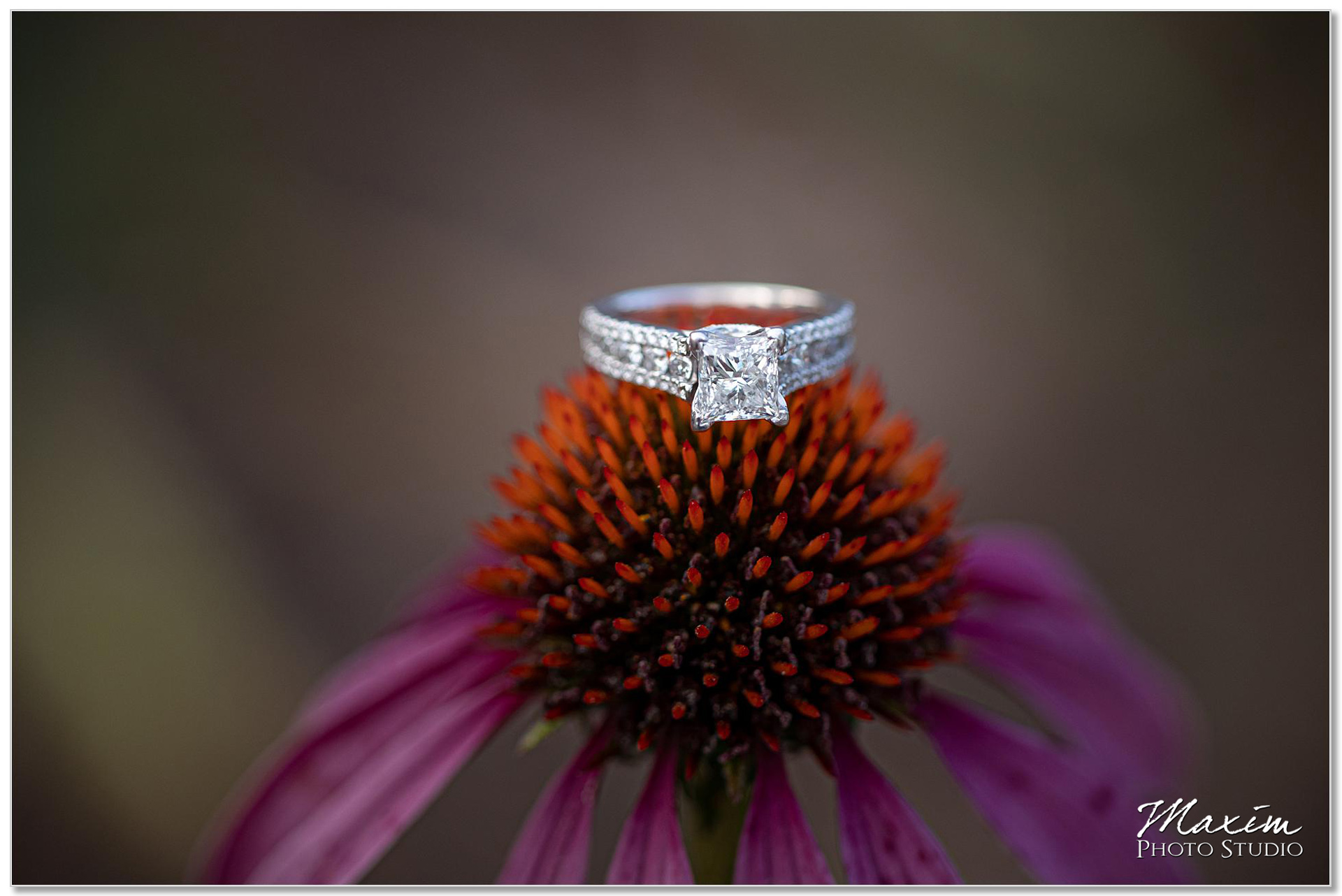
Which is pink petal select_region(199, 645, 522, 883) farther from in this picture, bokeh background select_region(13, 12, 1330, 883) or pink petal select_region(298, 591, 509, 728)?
bokeh background select_region(13, 12, 1330, 883)

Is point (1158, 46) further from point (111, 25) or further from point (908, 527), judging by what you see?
point (111, 25)

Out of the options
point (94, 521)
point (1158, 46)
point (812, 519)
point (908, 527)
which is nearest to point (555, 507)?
point (812, 519)

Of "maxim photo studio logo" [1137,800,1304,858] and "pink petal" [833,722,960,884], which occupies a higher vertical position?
"pink petal" [833,722,960,884]

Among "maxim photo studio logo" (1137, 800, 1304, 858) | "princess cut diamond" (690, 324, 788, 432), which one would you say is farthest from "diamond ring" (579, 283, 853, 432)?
"maxim photo studio logo" (1137, 800, 1304, 858)

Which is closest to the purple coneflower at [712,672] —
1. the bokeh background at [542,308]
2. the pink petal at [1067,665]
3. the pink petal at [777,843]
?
the pink petal at [777,843]

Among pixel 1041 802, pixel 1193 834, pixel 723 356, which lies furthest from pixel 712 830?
pixel 1193 834

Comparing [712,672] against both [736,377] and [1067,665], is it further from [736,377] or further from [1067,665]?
[1067,665]

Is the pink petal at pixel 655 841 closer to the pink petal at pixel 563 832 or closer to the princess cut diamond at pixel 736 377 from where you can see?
the pink petal at pixel 563 832
